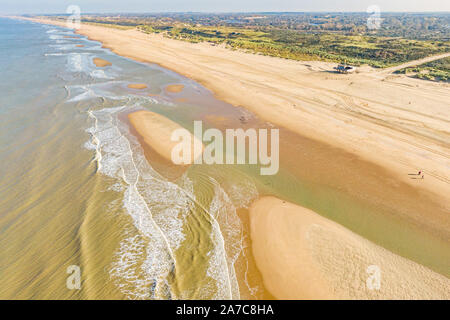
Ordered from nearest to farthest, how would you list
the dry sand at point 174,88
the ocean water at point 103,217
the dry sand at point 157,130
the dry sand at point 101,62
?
the ocean water at point 103,217 → the dry sand at point 157,130 → the dry sand at point 174,88 → the dry sand at point 101,62

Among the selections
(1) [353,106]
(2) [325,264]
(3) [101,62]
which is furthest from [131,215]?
(3) [101,62]

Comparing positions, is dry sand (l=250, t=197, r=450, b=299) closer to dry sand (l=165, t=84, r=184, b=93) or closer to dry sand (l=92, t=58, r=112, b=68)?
dry sand (l=165, t=84, r=184, b=93)

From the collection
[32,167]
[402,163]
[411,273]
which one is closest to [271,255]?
[411,273]

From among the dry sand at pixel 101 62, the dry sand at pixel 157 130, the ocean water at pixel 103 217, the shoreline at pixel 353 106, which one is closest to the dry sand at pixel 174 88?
the shoreline at pixel 353 106

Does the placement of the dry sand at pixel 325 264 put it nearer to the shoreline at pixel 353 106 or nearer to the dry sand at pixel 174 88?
the shoreline at pixel 353 106

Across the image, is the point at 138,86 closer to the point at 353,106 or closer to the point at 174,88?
the point at 174,88

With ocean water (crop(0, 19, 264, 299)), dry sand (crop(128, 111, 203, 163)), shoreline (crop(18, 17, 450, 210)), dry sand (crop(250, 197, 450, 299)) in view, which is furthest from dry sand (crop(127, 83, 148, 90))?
dry sand (crop(250, 197, 450, 299))

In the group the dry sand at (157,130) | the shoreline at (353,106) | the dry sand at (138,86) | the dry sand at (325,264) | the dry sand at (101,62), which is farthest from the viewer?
the dry sand at (101,62)
